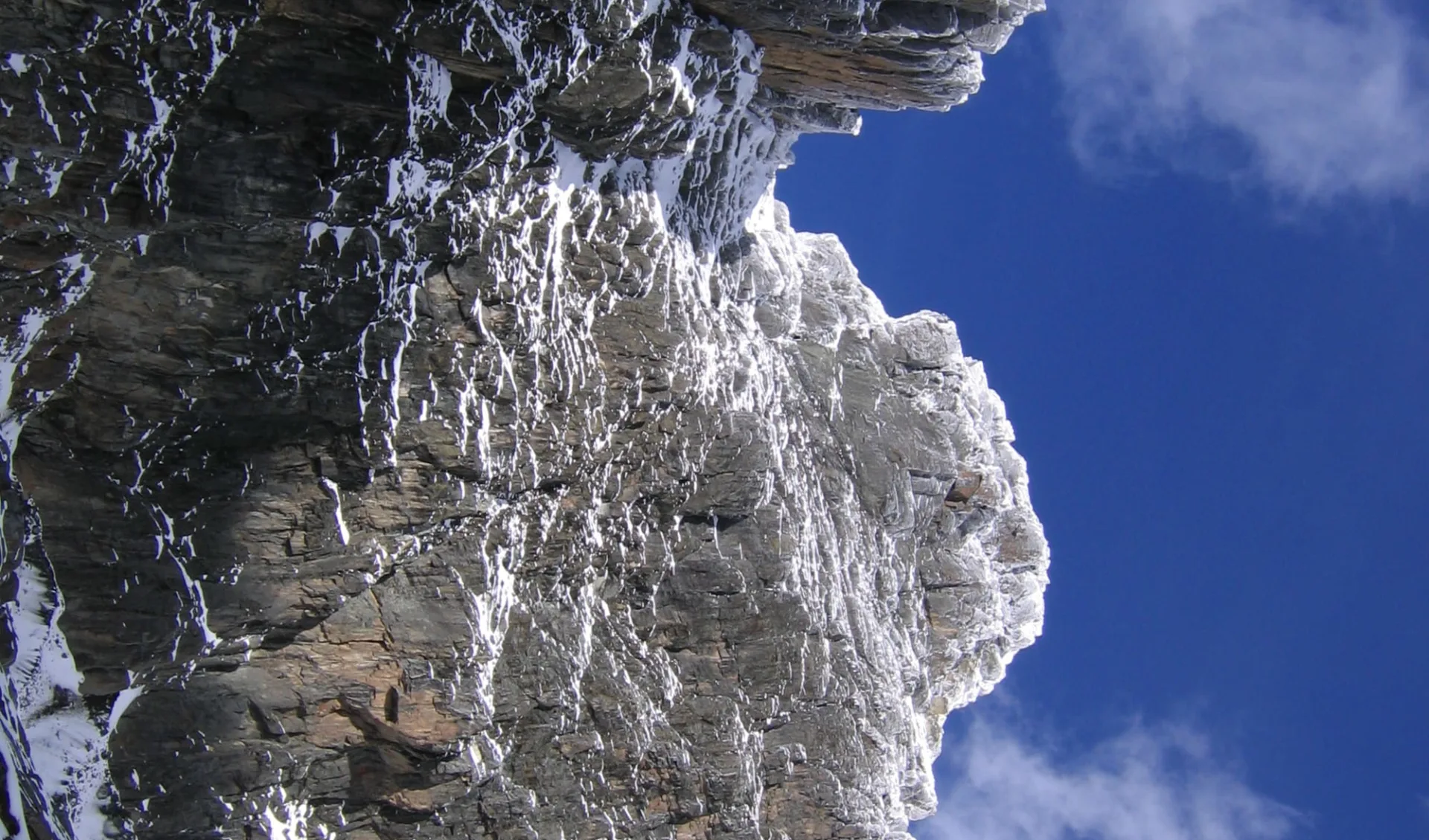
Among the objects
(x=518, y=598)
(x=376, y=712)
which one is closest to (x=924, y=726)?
(x=518, y=598)

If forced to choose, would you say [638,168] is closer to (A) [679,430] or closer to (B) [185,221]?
(A) [679,430]

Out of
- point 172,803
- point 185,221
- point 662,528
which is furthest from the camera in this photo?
point 662,528

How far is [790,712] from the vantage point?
1208 inches

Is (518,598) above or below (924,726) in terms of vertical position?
below

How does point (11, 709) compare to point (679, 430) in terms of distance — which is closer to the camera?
point (11, 709)

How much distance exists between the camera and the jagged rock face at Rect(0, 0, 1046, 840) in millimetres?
21500

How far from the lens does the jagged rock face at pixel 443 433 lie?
21500mm

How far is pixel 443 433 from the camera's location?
25.7m

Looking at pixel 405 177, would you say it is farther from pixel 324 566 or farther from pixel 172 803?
pixel 172 803

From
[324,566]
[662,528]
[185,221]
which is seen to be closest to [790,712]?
[662,528]

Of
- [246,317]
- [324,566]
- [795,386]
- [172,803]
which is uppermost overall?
[795,386]

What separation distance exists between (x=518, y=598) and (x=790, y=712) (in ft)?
29.6

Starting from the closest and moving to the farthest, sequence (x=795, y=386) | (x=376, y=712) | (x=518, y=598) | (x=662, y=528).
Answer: (x=376, y=712)
(x=518, y=598)
(x=662, y=528)
(x=795, y=386)

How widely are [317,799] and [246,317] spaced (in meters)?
11.9
